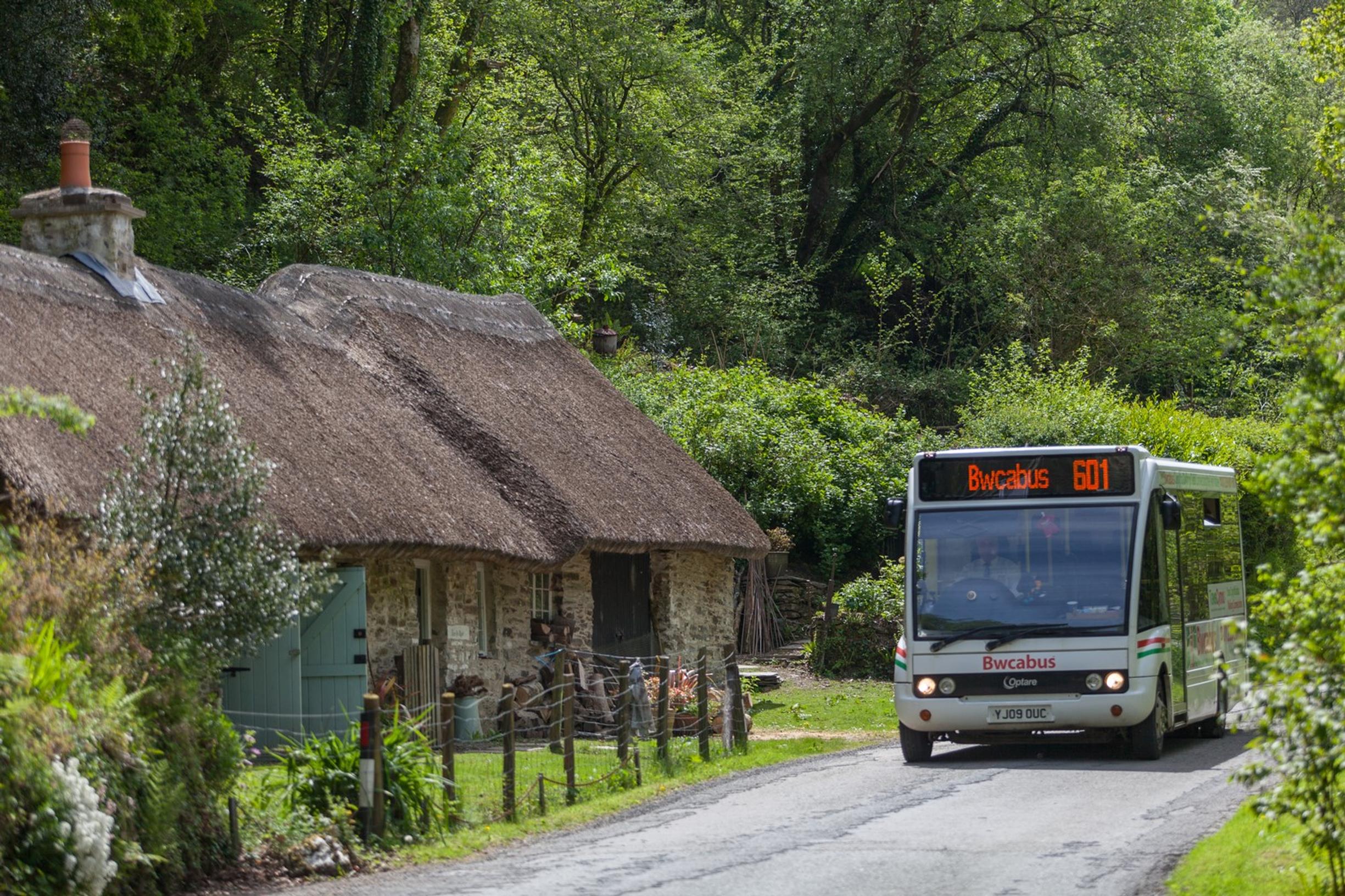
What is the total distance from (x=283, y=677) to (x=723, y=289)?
83.0ft

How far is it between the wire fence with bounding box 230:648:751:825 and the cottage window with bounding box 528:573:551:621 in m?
0.68

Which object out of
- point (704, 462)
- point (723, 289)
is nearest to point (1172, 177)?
point (723, 289)

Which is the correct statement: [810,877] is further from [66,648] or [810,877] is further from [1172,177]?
[1172,177]

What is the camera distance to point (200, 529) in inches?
406

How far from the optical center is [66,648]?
848 cm

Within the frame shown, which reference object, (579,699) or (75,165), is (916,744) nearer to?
(579,699)

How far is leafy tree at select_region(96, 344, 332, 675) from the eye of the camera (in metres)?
10.0

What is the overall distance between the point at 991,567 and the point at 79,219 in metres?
9.83

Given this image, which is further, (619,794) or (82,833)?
(619,794)

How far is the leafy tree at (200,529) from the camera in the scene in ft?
32.9

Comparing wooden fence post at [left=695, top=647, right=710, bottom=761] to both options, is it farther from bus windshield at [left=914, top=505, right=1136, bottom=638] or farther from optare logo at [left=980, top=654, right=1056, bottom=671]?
optare logo at [left=980, top=654, right=1056, bottom=671]

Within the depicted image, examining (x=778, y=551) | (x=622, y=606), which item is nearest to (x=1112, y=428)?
(x=778, y=551)

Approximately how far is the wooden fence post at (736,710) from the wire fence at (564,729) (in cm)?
1

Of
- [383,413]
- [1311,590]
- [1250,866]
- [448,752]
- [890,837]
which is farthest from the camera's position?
[383,413]
